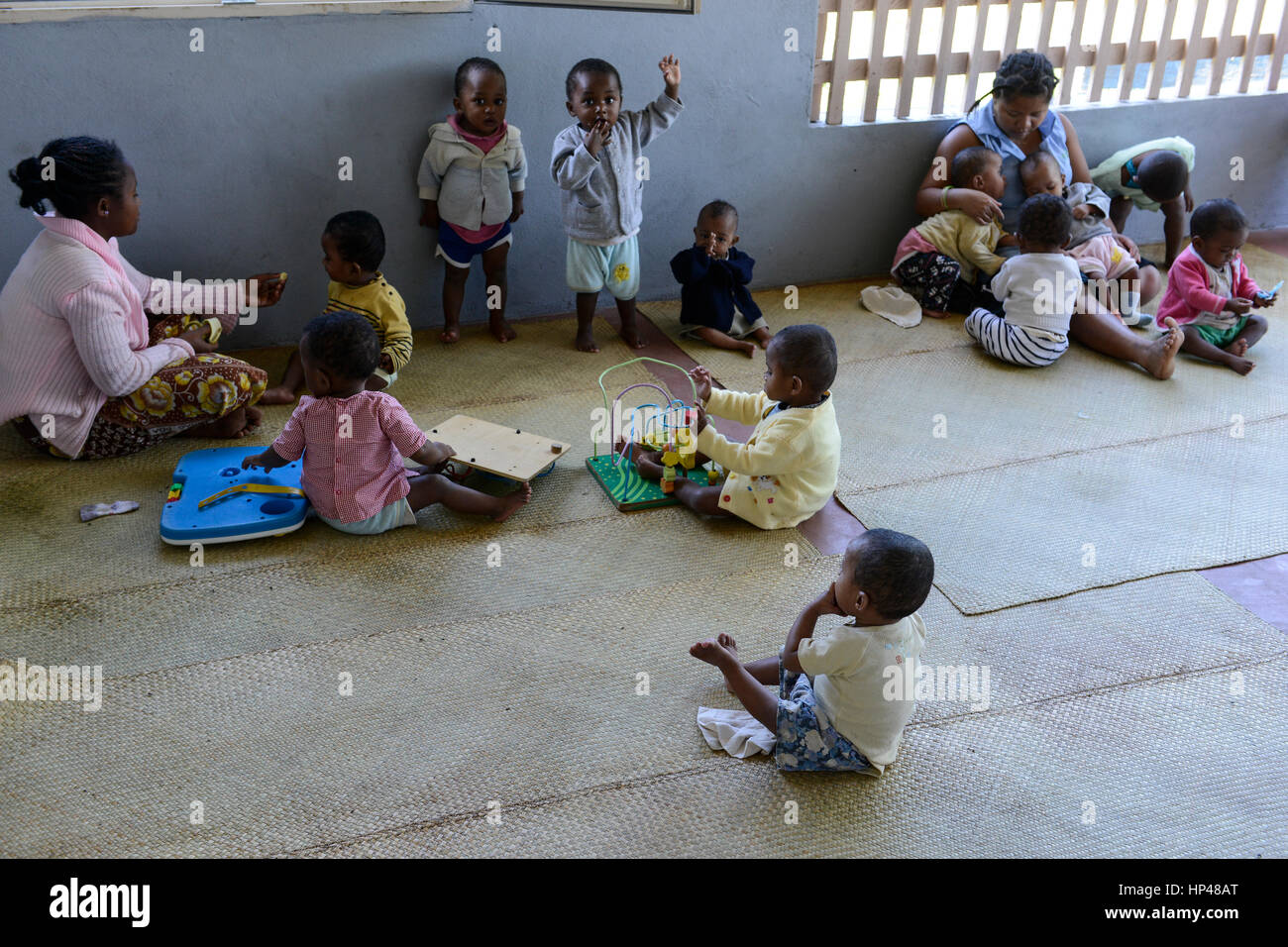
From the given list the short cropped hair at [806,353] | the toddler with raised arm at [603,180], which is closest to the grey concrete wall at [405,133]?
the toddler with raised arm at [603,180]

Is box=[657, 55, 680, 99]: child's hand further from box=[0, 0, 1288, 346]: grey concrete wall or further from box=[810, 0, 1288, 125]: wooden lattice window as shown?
box=[810, 0, 1288, 125]: wooden lattice window

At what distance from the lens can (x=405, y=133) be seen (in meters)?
3.84

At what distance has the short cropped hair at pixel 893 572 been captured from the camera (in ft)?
6.66

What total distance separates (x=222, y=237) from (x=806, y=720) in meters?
2.74

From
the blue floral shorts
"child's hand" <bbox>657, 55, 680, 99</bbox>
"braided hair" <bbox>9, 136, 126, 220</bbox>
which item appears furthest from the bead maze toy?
"braided hair" <bbox>9, 136, 126, 220</bbox>

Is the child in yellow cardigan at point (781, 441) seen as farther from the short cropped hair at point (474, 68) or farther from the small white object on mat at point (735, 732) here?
the short cropped hair at point (474, 68)

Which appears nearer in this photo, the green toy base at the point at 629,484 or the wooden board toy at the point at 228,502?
the wooden board toy at the point at 228,502

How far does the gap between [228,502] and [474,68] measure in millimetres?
1707

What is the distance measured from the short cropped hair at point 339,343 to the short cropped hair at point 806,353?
107cm

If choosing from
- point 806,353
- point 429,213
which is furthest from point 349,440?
point 429,213

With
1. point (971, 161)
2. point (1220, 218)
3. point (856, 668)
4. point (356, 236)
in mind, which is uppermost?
point (971, 161)

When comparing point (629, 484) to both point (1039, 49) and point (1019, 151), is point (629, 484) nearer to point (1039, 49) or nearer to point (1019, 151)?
point (1019, 151)

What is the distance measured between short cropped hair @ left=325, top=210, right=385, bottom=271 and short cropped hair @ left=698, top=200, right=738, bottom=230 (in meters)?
1.23
